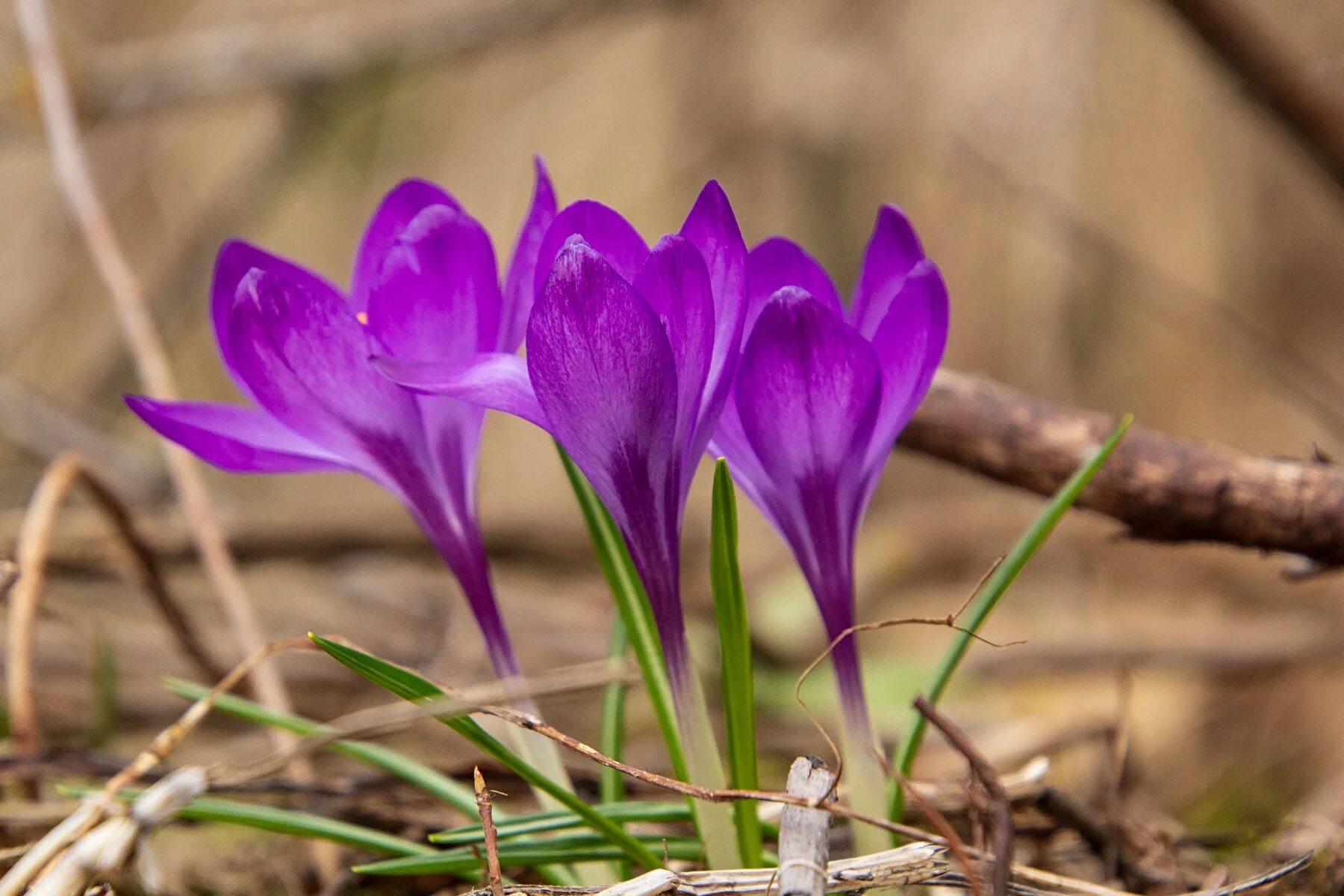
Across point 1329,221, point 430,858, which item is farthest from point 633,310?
point 1329,221

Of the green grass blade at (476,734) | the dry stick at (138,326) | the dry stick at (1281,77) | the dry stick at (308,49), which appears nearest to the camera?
the green grass blade at (476,734)

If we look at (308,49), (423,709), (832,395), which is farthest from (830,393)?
(308,49)

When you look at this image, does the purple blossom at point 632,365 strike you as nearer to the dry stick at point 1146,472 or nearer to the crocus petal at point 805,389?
the crocus petal at point 805,389

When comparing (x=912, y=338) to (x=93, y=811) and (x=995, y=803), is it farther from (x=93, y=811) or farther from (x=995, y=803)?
Result: (x=93, y=811)

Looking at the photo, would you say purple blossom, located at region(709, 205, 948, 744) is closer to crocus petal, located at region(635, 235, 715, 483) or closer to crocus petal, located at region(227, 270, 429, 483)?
crocus petal, located at region(635, 235, 715, 483)

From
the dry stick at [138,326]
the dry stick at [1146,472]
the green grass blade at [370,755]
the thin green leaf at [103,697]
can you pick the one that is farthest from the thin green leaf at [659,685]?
the thin green leaf at [103,697]

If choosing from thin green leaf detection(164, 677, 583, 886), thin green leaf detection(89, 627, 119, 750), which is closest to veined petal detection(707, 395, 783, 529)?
thin green leaf detection(164, 677, 583, 886)
